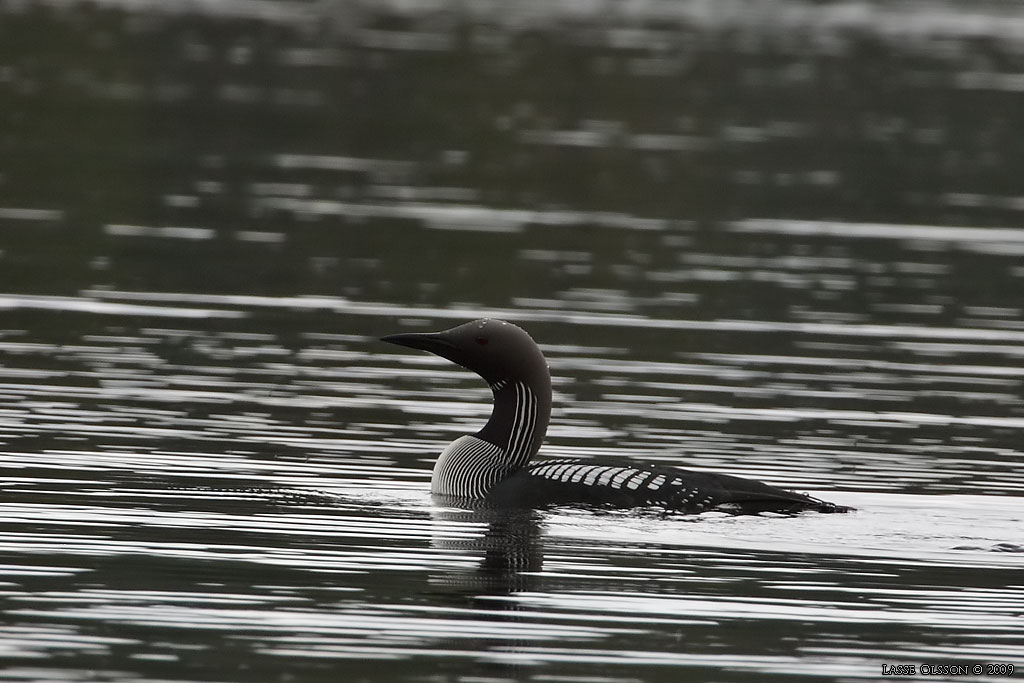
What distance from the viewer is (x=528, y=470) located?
10.4m

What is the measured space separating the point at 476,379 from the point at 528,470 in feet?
12.2

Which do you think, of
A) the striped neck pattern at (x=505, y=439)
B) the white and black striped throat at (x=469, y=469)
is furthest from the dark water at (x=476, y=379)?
the striped neck pattern at (x=505, y=439)

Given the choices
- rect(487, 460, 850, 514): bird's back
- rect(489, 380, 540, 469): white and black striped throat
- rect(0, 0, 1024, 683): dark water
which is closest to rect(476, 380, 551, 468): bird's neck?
rect(489, 380, 540, 469): white and black striped throat

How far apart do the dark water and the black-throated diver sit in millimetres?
123

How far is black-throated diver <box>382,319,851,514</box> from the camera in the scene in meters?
9.87

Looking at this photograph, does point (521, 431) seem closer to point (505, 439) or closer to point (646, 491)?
point (505, 439)

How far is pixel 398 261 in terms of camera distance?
18578 millimetres

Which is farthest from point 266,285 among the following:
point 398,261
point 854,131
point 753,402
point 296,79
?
point 296,79

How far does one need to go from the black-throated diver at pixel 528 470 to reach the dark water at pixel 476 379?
0.40 ft

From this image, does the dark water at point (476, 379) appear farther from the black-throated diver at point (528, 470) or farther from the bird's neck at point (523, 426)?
the bird's neck at point (523, 426)

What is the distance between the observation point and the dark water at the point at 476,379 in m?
8.01

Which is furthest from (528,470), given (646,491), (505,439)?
(646,491)

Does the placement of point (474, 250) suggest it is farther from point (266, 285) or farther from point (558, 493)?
point (558, 493)

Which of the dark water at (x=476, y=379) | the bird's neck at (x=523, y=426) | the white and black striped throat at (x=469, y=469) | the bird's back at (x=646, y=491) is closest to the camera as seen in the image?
the dark water at (x=476, y=379)
